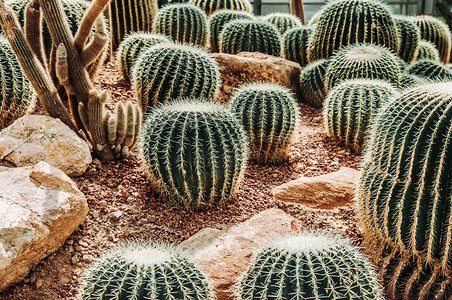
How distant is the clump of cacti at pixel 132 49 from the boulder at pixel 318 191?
88.7 inches

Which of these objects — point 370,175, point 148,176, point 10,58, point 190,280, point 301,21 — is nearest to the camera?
point 190,280

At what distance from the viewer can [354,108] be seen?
4.44 meters

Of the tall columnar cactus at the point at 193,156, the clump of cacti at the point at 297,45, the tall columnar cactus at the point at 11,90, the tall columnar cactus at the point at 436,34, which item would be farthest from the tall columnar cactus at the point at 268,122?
the tall columnar cactus at the point at 436,34

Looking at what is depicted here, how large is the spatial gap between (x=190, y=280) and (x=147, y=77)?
2351 millimetres

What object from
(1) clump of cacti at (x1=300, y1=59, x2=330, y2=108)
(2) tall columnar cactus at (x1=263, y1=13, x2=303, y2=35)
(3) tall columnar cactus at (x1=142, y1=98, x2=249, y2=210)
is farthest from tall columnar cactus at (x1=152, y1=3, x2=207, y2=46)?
(3) tall columnar cactus at (x1=142, y1=98, x2=249, y2=210)

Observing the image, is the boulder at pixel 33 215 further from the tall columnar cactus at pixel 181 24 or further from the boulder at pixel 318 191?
the tall columnar cactus at pixel 181 24

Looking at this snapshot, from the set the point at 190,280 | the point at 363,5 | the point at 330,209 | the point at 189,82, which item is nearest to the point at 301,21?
the point at 363,5

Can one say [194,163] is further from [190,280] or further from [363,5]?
[363,5]

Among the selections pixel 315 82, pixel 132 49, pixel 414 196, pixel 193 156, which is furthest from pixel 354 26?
pixel 414 196

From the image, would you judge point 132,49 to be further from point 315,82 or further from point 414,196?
point 414,196

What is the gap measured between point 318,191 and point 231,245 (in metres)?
1.01

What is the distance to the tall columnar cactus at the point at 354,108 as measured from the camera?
4.39 metres

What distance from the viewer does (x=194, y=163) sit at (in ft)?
10.5

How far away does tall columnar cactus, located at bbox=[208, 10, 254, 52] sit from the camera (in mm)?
6797
